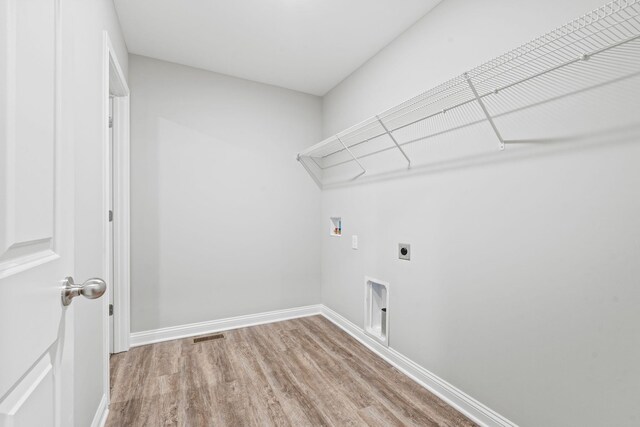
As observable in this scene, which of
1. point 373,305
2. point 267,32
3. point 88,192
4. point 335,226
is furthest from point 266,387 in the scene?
point 267,32

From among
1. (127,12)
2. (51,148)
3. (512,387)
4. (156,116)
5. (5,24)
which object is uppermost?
(127,12)

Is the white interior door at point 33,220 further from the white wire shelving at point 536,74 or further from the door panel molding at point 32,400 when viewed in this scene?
the white wire shelving at point 536,74

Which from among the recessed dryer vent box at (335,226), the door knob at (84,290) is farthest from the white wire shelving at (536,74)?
the door knob at (84,290)

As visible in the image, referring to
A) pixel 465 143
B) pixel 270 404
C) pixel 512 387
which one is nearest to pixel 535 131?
pixel 465 143

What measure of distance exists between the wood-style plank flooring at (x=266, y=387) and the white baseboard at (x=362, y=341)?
0.05 metres

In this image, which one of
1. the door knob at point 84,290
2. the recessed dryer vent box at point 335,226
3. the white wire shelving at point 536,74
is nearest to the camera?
the door knob at point 84,290

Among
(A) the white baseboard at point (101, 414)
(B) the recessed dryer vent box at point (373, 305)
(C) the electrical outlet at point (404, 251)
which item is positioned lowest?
(A) the white baseboard at point (101, 414)

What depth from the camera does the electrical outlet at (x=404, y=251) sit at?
2061mm

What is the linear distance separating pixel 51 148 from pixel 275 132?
8.11ft

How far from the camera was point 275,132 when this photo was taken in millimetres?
3020

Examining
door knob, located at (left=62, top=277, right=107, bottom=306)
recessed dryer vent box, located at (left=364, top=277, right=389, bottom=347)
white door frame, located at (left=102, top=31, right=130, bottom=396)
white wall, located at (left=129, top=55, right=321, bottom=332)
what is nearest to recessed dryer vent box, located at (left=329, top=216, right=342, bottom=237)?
white wall, located at (left=129, top=55, right=321, bottom=332)

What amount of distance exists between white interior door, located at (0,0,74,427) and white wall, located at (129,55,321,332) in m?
1.93

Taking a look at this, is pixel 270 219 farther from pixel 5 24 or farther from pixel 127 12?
pixel 5 24

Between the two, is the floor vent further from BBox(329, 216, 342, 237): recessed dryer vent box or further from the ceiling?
the ceiling
